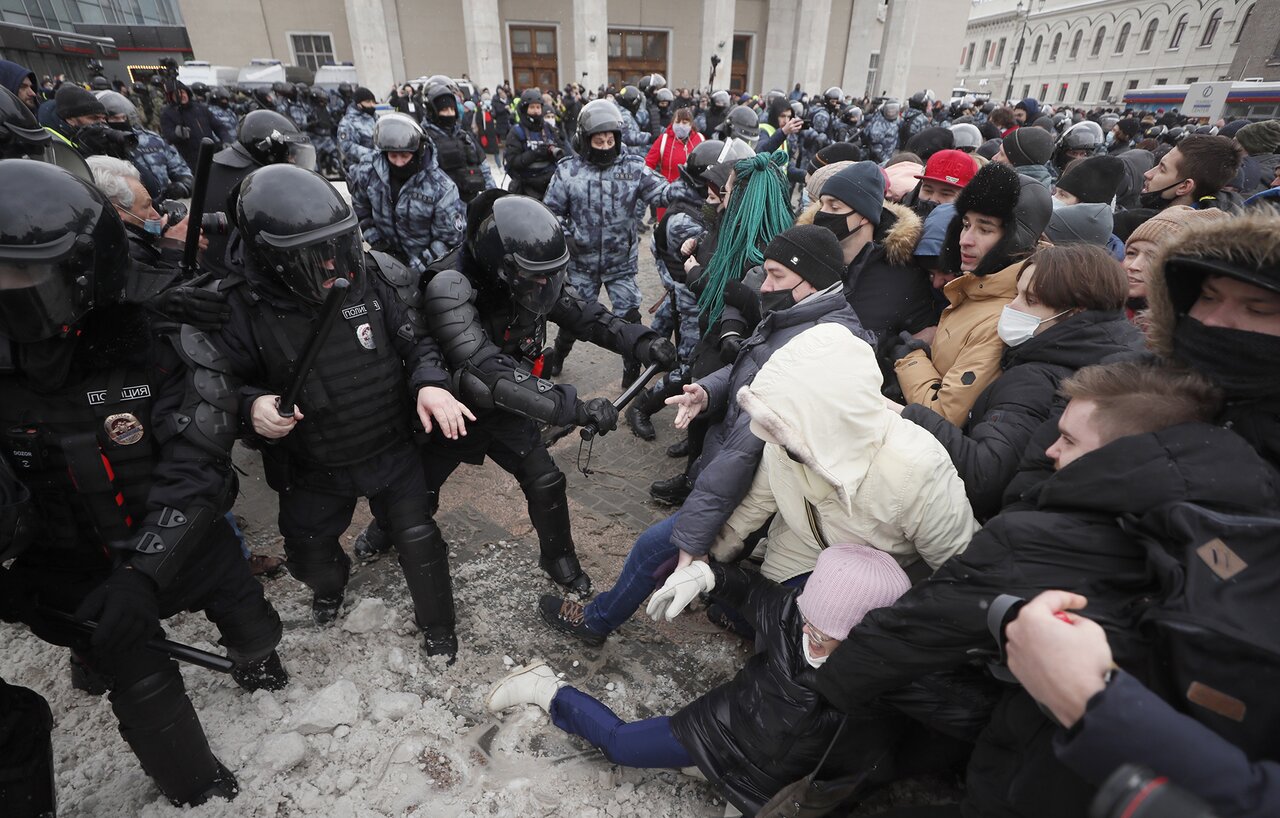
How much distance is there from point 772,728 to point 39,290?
2479 mm

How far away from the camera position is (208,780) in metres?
2.20

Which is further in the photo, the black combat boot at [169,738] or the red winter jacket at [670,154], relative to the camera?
the red winter jacket at [670,154]

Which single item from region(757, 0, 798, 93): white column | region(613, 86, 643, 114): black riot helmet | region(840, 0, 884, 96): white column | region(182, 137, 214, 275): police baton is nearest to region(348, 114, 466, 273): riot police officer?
region(182, 137, 214, 275): police baton

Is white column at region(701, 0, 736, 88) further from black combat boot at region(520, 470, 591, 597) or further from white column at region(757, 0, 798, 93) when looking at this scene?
black combat boot at region(520, 470, 591, 597)

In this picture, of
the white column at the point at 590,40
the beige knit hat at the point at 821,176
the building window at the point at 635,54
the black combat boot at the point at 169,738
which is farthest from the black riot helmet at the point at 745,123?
the building window at the point at 635,54

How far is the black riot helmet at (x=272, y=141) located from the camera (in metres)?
4.18

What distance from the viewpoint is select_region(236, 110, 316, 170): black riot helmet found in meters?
4.18

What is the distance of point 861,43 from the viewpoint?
28.6m

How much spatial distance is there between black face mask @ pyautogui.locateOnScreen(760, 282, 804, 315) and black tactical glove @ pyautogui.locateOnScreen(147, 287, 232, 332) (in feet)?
7.20

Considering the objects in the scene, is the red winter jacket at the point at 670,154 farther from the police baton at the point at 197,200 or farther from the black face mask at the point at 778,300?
the police baton at the point at 197,200

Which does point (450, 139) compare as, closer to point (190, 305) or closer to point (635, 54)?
point (190, 305)

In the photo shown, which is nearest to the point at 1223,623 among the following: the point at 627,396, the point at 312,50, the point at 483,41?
the point at 627,396

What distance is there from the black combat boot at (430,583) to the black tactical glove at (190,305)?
3.68 ft

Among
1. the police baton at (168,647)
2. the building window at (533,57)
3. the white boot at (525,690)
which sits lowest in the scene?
the white boot at (525,690)
